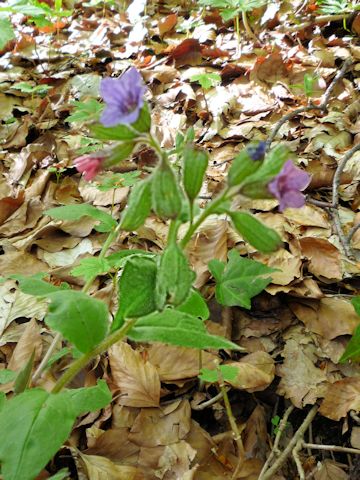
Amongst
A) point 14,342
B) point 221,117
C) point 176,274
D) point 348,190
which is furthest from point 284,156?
point 221,117

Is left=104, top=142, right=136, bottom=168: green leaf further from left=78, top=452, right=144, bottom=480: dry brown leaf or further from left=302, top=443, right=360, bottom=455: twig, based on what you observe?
left=302, top=443, right=360, bottom=455: twig

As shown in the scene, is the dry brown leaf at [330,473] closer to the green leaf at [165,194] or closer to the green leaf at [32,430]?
the green leaf at [32,430]

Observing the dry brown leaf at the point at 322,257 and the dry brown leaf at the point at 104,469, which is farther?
the dry brown leaf at the point at 322,257

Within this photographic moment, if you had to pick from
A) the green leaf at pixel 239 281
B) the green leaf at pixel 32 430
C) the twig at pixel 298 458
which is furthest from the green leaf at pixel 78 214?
the twig at pixel 298 458

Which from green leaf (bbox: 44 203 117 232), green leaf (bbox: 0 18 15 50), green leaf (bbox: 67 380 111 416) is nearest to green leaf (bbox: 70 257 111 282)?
green leaf (bbox: 44 203 117 232)

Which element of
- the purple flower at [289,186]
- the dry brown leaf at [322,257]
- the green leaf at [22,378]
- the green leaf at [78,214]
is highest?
the purple flower at [289,186]

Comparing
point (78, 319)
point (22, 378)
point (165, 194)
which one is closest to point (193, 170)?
point (165, 194)
